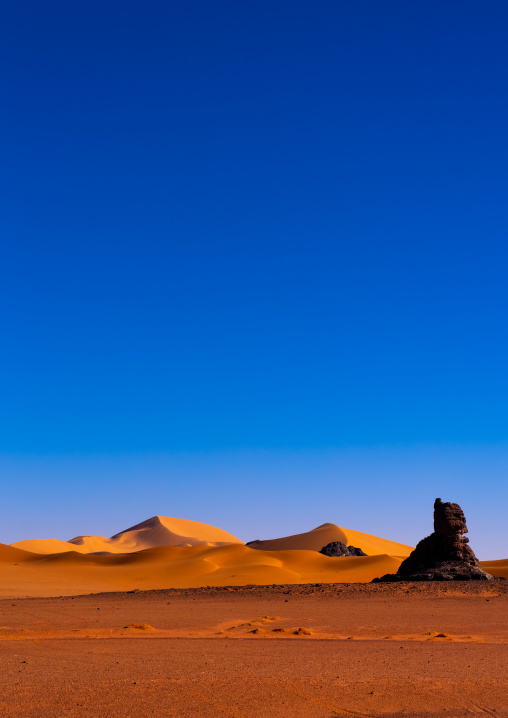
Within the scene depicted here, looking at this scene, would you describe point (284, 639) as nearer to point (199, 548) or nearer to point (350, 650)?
point (350, 650)

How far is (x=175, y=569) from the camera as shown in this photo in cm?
5412

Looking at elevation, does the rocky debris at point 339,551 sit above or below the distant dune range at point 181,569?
above

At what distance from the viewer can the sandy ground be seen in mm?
9539

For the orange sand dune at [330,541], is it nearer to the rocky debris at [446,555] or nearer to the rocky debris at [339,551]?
the rocky debris at [339,551]

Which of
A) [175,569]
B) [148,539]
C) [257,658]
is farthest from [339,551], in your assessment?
[148,539]

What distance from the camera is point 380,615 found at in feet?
77.8

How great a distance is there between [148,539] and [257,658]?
120 meters

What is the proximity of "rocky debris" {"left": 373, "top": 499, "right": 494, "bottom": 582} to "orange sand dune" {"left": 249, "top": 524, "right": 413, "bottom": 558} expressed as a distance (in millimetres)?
49103

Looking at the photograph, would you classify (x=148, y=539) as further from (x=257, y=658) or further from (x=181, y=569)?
(x=257, y=658)

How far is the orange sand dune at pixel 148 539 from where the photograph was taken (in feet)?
383

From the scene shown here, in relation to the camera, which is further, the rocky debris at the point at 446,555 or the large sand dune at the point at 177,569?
the large sand dune at the point at 177,569

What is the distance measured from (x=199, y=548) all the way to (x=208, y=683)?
5894 cm

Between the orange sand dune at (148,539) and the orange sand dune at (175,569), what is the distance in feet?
166

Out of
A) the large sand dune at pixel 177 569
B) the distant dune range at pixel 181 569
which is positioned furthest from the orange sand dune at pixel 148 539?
the large sand dune at pixel 177 569
